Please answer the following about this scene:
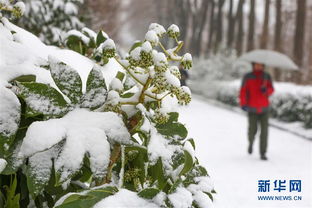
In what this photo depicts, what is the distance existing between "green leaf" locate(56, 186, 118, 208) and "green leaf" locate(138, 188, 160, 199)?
6 centimetres

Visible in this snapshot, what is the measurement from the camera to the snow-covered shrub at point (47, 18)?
17.9 feet

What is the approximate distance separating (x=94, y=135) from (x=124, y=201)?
0.44 ft

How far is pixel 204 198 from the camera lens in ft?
2.97

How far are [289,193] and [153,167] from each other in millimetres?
5505

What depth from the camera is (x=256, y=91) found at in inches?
331

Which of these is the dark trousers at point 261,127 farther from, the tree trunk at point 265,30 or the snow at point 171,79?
the tree trunk at point 265,30

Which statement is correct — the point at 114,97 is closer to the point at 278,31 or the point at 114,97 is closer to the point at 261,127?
the point at 261,127

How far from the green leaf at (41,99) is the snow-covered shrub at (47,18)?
4.66m

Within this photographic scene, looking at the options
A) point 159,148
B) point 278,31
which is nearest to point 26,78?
point 159,148

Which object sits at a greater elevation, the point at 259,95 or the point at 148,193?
the point at 148,193

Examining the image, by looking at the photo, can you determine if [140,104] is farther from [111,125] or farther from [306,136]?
[306,136]

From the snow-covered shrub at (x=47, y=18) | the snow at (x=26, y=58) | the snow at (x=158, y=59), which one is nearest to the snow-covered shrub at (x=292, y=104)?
the snow-covered shrub at (x=47, y=18)

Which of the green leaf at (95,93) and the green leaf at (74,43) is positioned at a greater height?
the green leaf at (74,43)

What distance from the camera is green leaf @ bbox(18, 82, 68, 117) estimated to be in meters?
0.84
